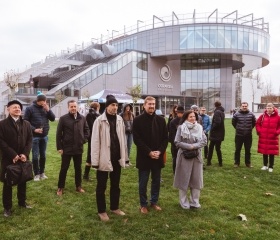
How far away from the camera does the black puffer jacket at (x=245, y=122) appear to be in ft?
26.6

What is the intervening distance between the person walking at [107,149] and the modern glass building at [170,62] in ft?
109

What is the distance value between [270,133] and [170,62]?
44569mm

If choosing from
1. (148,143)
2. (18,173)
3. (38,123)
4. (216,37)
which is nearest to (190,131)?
(148,143)

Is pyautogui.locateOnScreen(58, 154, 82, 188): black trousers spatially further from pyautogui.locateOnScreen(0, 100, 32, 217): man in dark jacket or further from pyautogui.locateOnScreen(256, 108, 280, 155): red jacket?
pyautogui.locateOnScreen(256, 108, 280, 155): red jacket

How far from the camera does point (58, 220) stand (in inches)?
174

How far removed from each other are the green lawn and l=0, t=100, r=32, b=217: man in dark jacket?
0.39 metres

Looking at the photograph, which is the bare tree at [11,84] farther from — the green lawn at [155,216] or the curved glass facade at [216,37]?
the green lawn at [155,216]

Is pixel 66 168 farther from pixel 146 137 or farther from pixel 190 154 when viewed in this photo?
pixel 190 154

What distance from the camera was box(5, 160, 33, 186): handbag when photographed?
4.39 metres

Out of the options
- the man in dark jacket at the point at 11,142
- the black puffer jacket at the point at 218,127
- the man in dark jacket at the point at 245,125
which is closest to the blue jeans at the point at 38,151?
the man in dark jacket at the point at 11,142

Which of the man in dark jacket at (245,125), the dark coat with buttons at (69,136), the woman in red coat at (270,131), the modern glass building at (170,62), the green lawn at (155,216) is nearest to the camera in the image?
the green lawn at (155,216)

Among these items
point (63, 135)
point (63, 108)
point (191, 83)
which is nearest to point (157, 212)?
point (63, 135)

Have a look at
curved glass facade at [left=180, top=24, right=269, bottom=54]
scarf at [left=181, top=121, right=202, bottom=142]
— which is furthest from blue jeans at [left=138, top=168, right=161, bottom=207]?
curved glass facade at [left=180, top=24, right=269, bottom=54]

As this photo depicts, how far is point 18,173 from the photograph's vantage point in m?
4.46
